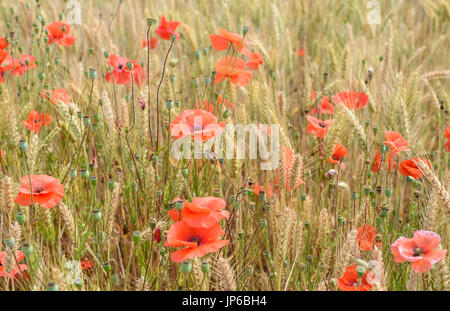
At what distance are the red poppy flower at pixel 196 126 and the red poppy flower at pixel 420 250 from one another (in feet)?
1.87

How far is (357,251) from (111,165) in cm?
90

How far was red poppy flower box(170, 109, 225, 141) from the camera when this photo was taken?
1.43 meters

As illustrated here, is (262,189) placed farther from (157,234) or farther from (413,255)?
(413,255)

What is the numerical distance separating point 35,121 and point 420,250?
4.45ft

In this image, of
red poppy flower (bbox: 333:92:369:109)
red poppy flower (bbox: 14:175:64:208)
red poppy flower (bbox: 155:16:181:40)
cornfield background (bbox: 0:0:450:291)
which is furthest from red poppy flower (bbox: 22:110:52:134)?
red poppy flower (bbox: 333:92:369:109)

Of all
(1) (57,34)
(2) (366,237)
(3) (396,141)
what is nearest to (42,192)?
(2) (366,237)

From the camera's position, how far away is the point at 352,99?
6.26 feet

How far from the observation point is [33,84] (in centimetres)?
207

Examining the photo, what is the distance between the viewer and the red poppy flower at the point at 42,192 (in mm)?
1265

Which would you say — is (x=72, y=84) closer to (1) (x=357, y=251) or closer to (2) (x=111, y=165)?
(2) (x=111, y=165)

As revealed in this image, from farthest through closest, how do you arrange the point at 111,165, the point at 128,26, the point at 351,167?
the point at 128,26 < the point at 351,167 < the point at 111,165
